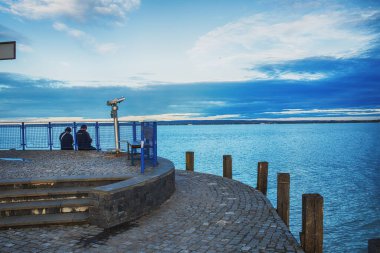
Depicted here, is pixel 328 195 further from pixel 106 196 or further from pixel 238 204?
pixel 106 196

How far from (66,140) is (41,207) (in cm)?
872

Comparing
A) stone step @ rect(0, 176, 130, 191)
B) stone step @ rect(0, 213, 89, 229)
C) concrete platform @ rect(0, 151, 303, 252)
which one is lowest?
concrete platform @ rect(0, 151, 303, 252)

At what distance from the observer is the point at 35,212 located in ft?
22.1

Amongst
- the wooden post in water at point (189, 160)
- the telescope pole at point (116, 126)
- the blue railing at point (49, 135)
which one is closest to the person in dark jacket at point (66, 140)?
the blue railing at point (49, 135)

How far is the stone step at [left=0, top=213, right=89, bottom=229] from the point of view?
628 cm

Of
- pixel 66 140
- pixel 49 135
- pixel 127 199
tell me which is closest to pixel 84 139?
pixel 66 140

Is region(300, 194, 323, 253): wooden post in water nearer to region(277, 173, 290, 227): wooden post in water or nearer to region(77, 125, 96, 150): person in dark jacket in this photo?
region(277, 173, 290, 227): wooden post in water

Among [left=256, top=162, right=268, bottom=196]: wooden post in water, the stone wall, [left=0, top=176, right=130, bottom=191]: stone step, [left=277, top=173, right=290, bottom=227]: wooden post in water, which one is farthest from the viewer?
[left=256, top=162, right=268, bottom=196]: wooden post in water

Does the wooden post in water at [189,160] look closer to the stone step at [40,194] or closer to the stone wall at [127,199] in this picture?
the stone wall at [127,199]

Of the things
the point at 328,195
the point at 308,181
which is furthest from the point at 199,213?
the point at 308,181

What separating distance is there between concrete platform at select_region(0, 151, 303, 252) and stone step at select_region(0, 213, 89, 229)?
120 mm

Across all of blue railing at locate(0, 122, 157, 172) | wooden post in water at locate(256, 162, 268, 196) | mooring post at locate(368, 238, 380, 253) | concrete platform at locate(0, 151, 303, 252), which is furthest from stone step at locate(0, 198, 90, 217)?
blue railing at locate(0, 122, 157, 172)

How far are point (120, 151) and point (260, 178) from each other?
19.5 feet

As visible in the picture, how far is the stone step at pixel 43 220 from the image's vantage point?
6.28 metres
